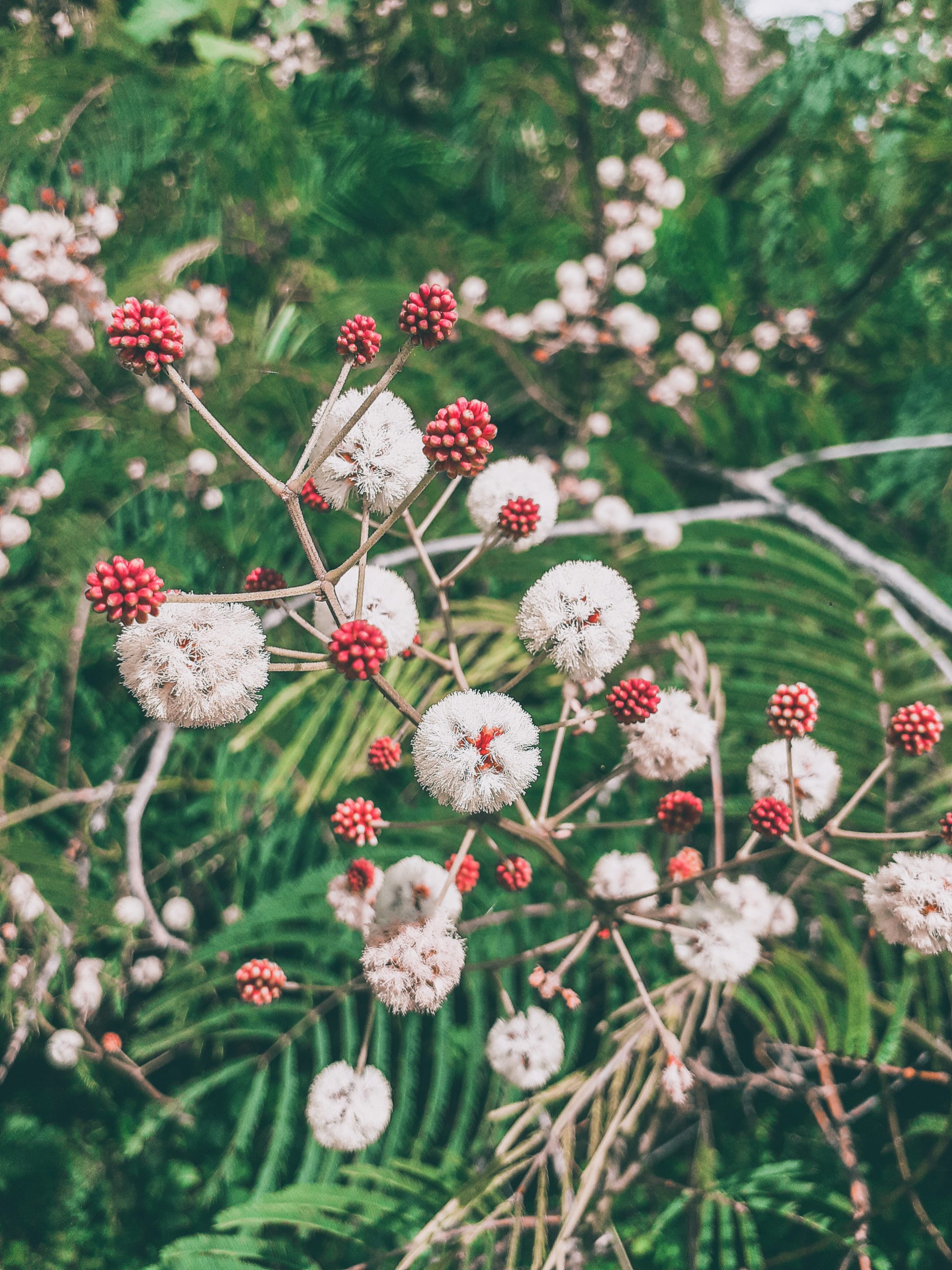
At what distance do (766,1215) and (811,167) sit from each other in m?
3.99

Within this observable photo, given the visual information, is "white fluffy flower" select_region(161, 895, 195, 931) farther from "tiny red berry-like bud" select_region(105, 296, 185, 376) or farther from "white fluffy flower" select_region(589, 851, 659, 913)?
"tiny red berry-like bud" select_region(105, 296, 185, 376)

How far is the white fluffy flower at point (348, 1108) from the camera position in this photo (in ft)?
4.73

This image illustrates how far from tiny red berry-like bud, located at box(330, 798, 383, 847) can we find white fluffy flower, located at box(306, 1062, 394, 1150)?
562mm

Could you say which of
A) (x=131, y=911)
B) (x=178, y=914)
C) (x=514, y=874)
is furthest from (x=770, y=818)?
(x=178, y=914)

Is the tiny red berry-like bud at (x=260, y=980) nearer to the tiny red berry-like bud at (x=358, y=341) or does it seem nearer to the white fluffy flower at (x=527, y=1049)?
the white fluffy flower at (x=527, y=1049)

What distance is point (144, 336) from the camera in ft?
3.27

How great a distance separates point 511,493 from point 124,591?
0.78 m

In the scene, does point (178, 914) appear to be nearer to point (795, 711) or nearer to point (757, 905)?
point (757, 905)

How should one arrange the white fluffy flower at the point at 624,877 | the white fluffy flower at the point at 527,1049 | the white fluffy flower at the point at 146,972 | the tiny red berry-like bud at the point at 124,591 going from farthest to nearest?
the white fluffy flower at the point at 146,972
the white fluffy flower at the point at 624,877
the white fluffy flower at the point at 527,1049
the tiny red berry-like bud at the point at 124,591

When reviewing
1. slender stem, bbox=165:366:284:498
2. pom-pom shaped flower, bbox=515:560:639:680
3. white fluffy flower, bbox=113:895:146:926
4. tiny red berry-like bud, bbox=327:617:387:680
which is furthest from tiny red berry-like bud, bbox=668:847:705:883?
white fluffy flower, bbox=113:895:146:926

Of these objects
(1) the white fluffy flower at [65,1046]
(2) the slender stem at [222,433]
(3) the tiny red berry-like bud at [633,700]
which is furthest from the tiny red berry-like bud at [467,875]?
(1) the white fluffy flower at [65,1046]

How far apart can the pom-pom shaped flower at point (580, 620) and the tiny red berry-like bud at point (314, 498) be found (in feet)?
1.31

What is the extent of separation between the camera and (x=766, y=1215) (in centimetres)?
216

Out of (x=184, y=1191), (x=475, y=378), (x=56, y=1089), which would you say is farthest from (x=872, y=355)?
(x=56, y=1089)
